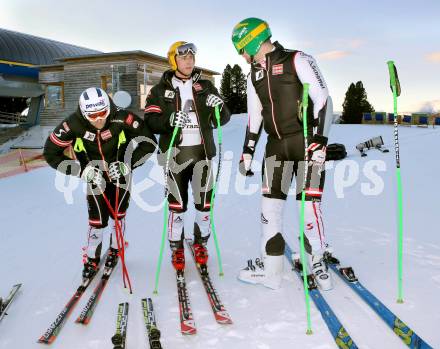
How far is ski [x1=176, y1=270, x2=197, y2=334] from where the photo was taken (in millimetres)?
3213

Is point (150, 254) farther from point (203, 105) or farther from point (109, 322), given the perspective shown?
point (203, 105)

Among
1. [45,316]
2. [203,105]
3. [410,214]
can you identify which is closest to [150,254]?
[45,316]

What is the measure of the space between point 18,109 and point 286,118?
159 ft

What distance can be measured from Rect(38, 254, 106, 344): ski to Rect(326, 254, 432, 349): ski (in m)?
2.71

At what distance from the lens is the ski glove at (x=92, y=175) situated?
13.9 ft

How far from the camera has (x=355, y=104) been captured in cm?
4709

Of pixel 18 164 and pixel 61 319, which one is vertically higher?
pixel 18 164

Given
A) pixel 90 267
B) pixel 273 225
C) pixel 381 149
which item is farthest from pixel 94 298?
pixel 381 149

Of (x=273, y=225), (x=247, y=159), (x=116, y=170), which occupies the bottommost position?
(x=273, y=225)

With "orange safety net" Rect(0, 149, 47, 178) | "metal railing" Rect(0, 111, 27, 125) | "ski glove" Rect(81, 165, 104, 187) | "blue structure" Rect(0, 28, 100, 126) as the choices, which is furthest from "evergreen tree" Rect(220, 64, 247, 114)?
"ski glove" Rect(81, 165, 104, 187)

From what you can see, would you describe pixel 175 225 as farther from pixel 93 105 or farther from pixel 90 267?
pixel 93 105

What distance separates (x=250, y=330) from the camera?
3238 mm

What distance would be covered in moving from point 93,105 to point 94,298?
195 centimetres

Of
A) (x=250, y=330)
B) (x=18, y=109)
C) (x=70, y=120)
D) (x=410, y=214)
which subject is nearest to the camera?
(x=250, y=330)
